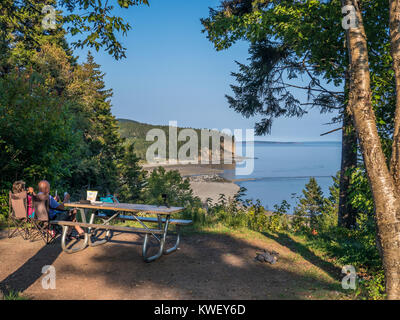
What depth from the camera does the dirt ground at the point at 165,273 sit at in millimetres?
4078

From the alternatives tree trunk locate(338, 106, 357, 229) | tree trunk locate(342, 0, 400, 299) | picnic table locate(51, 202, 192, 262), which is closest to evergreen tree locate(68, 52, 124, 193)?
picnic table locate(51, 202, 192, 262)

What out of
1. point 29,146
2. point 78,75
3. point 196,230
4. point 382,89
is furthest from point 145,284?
point 78,75

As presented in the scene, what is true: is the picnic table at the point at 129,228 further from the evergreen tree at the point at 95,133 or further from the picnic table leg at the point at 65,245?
the evergreen tree at the point at 95,133

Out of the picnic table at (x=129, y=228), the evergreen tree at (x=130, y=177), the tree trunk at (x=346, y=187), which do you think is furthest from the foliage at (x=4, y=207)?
the evergreen tree at (x=130, y=177)

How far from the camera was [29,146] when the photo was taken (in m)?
8.51

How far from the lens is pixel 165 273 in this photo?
189 inches

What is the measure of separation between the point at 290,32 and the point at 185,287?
6173mm

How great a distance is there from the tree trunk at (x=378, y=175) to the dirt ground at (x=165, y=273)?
0.86 m

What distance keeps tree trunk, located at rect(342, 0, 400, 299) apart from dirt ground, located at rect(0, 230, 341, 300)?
2.83ft

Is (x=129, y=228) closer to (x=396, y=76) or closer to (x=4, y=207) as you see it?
(x=396, y=76)

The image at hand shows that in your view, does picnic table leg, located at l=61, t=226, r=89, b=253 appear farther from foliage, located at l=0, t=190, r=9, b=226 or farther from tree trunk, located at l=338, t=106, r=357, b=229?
tree trunk, located at l=338, t=106, r=357, b=229

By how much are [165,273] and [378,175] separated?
3314mm

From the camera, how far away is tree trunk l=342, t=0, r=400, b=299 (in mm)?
3666
